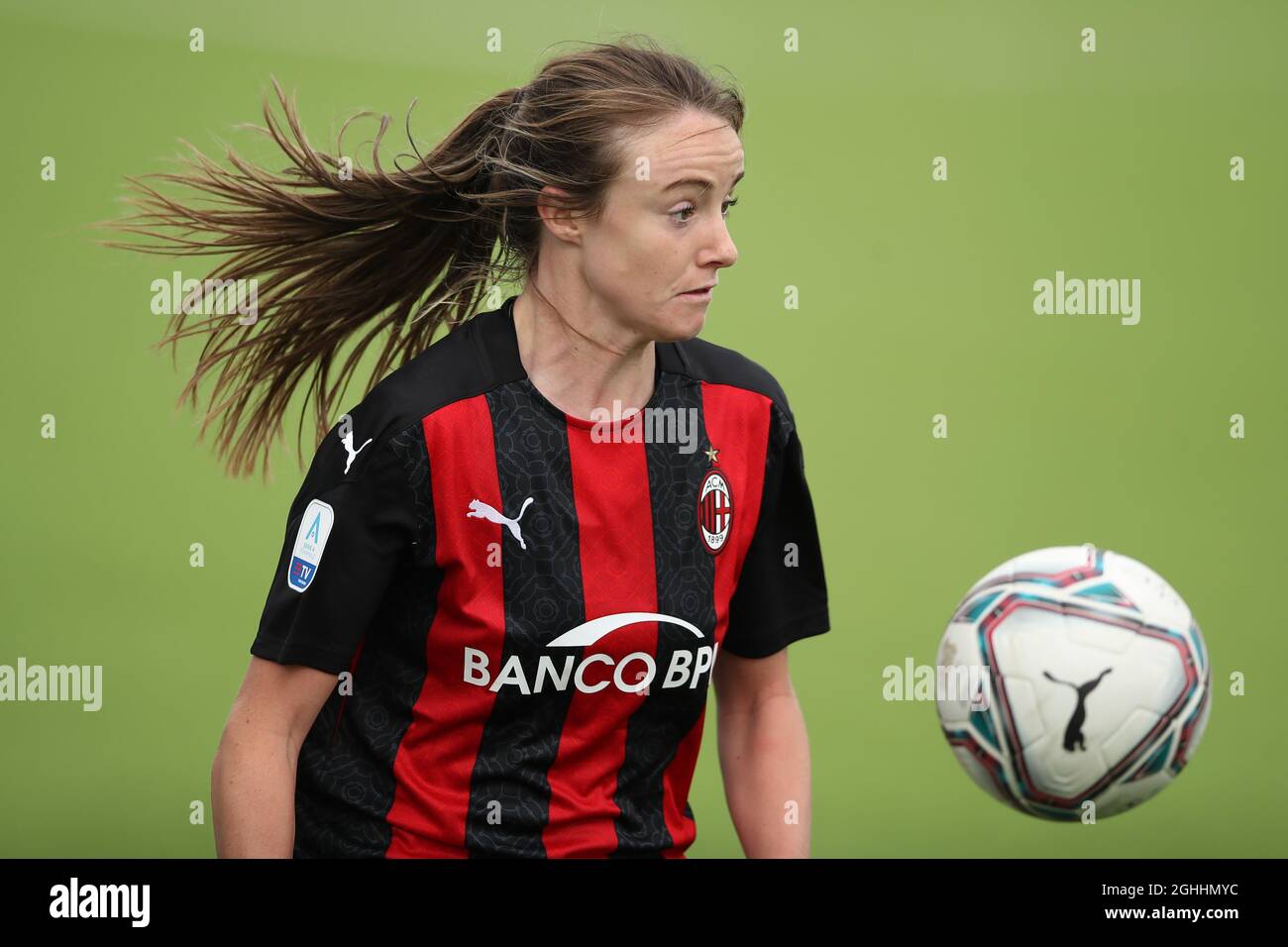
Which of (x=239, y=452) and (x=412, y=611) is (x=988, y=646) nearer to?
(x=412, y=611)

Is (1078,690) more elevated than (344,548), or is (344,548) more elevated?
(344,548)

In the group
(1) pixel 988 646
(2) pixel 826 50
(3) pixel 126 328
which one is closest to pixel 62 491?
(3) pixel 126 328

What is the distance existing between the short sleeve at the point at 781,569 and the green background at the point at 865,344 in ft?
6.01

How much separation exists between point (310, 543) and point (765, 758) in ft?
2.65

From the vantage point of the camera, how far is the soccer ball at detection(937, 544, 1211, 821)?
88.0 inches

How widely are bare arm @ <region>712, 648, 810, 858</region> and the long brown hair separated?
727 millimetres

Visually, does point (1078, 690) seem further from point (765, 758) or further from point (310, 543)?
point (310, 543)

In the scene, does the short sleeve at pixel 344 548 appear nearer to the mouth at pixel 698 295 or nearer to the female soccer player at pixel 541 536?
the female soccer player at pixel 541 536

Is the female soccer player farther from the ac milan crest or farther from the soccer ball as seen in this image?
the soccer ball

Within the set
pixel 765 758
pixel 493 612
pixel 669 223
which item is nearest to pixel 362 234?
pixel 669 223

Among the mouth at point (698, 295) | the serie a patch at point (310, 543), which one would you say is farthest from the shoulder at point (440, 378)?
the mouth at point (698, 295)

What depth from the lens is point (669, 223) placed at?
231 cm

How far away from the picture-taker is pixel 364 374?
591 cm

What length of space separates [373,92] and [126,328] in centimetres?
123
